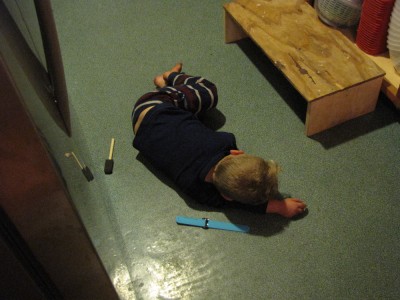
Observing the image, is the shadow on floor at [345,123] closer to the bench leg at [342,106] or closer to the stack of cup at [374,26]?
the bench leg at [342,106]

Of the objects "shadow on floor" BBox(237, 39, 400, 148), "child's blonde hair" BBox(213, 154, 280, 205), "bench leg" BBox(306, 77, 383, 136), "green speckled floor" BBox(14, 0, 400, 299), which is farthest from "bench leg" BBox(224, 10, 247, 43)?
"child's blonde hair" BBox(213, 154, 280, 205)

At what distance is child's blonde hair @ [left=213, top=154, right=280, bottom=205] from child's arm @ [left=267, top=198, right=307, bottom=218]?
3.2 inches

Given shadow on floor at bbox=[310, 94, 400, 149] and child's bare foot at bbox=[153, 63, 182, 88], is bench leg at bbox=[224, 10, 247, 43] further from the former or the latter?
shadow on floor at bbox=[310, 94, 400, 149]

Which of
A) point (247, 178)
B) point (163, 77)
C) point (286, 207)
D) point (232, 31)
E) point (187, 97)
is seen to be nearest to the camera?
point (247, 178)

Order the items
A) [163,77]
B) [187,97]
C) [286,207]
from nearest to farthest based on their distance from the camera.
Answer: [286,207] < [187,97] < [163,77]

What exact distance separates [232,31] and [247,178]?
0.84m

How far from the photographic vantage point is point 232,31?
176 centimetres

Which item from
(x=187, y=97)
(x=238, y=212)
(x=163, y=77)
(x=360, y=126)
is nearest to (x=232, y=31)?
(x=163, y=77)

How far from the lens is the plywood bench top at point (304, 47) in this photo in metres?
1.36

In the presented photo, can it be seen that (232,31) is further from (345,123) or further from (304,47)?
(345,123)

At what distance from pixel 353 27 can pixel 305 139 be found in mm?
475

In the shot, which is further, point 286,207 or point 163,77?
point 163,77

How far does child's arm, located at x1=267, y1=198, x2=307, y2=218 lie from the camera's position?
1255 millimetres

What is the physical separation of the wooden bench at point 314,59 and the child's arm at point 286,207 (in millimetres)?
283
